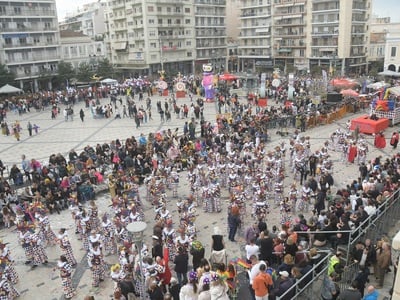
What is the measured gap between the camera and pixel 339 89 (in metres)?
35.5

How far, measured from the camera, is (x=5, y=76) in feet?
154

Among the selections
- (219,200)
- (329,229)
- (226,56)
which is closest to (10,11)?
(226,56)

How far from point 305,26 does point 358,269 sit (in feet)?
204

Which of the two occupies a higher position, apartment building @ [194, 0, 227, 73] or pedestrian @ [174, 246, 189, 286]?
apartment building @ [194, 0, 227, 73]

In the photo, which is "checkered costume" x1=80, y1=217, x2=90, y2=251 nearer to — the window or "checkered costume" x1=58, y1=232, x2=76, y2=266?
"checkered costume" x1=58, y1=232, x2=76, y2=266

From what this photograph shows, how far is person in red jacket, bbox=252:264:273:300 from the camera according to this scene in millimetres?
8148

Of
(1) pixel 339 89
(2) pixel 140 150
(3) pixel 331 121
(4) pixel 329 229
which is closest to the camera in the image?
(4) pixel 329 229

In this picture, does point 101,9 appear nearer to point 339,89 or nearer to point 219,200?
point 339,89

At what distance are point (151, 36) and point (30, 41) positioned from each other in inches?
736

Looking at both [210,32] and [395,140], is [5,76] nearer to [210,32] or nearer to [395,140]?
[210,32]

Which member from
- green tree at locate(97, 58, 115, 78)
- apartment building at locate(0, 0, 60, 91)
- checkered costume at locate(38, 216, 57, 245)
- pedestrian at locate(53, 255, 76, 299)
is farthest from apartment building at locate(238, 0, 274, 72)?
pedestrian at locate(53, 255, 76, 299)

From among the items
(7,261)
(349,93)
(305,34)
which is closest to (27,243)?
(7,261)

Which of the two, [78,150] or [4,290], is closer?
[4,290]

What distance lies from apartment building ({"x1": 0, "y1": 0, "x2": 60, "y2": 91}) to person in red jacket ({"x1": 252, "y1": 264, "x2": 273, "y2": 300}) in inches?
2017
